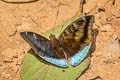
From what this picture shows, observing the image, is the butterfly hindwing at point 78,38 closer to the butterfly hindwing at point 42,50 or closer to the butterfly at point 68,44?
the butterfly at point 68,44

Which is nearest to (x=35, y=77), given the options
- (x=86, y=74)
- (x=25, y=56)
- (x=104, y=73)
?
(x=25, y=56)

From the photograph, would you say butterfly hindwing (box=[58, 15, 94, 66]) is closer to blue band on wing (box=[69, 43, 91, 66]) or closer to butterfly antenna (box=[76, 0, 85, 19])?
blue band on wing (box=[69, 43, 91, 66])

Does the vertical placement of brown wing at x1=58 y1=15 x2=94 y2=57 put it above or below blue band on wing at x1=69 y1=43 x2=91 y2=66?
above

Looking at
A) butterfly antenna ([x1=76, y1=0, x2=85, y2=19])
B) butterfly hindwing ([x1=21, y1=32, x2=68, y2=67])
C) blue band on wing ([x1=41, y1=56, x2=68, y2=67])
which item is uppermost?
butterfly antenna ([x1=76, y1=0, x2=85, y2=19])

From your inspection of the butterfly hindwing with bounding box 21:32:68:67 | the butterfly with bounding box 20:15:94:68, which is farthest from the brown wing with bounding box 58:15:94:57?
the butterfly hindwing with bounding box 21:32:68:67

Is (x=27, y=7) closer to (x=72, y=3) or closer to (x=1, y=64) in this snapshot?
(x=72, y=3)

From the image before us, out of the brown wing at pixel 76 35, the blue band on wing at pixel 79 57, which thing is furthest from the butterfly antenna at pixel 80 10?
the blue band on wing at pixel 79 57

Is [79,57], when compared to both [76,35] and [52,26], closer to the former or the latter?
[76,35]
